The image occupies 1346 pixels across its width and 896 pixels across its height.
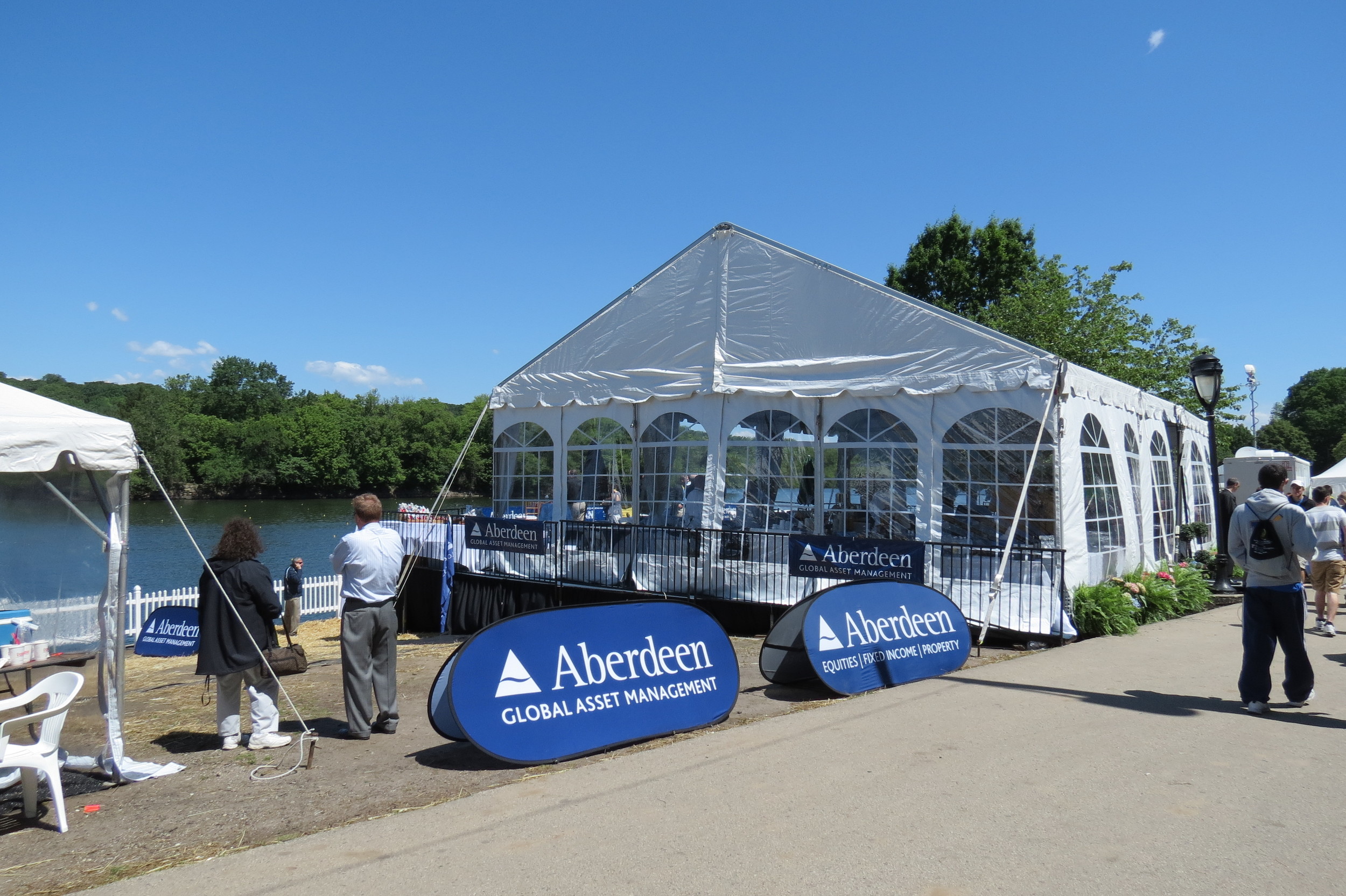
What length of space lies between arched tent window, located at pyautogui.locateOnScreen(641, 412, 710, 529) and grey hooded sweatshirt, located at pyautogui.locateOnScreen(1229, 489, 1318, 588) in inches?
310

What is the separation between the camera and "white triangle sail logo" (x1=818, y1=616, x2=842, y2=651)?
24.5 feet

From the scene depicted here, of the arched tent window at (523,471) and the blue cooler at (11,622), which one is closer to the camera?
the blue cooler at (11,622)

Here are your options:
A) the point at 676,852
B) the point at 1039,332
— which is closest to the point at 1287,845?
the point at 676,852

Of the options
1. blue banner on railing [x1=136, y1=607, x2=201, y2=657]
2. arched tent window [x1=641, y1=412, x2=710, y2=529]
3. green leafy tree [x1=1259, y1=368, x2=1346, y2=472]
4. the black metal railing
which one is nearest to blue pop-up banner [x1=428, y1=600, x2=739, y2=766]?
the black metal railing

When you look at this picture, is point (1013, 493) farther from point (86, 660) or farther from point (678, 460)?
point (86, 660)

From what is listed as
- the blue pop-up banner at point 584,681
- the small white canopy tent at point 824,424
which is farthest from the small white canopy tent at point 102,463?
the small white canopy tent at point 824,424

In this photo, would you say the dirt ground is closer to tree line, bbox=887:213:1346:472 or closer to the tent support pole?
the tent support pole

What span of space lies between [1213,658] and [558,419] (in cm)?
1079

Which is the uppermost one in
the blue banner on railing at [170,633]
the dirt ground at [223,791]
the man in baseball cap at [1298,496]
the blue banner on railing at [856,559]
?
the man in baseball cap at [1298,496]

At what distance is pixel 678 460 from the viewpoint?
14148mm

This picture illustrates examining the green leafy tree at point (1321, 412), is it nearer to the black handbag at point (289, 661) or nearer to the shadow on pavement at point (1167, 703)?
the shadow on pavement at point (1167, 703)

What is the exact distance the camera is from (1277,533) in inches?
254

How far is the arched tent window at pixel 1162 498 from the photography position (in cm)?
1416

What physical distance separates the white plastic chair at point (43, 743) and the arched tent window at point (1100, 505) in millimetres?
10339
